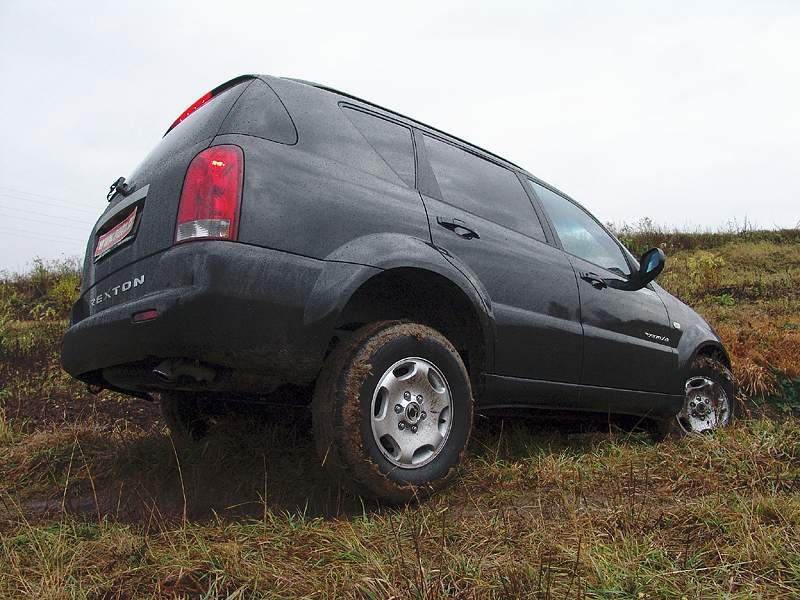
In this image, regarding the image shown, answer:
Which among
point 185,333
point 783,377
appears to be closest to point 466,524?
point 185,333

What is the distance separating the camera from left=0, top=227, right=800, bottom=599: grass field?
1.68 m

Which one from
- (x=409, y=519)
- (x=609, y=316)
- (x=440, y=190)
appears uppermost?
(x=440, y=190)

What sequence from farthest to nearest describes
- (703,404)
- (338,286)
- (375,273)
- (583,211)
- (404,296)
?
(703,404) → (583,211) → (404,296) → (375,273) → (338,286)

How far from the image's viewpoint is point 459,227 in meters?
2.91

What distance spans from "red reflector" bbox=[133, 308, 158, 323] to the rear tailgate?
112 millimetres

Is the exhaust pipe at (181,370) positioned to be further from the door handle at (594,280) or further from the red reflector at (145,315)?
the door handle at (594,280)

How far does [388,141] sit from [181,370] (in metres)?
1.42

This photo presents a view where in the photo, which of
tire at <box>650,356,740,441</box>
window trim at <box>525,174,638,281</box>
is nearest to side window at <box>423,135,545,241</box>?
window trim at <box>525,174,638,281</box>

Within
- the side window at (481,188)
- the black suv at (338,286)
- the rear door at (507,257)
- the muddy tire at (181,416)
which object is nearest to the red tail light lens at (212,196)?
the black suv at (338,286)

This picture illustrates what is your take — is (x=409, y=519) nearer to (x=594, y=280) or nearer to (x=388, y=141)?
(x=388, y=141)

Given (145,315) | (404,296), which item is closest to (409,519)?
(404,296)

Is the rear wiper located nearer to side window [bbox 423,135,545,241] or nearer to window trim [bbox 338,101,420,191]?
window trim [bbox 338,101,420,191]

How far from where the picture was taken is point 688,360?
13.5 ft

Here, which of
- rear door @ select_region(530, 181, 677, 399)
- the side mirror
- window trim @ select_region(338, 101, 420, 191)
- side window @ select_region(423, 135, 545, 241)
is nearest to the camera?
→ window trim @ select_region(338, 101, 420, 191)
